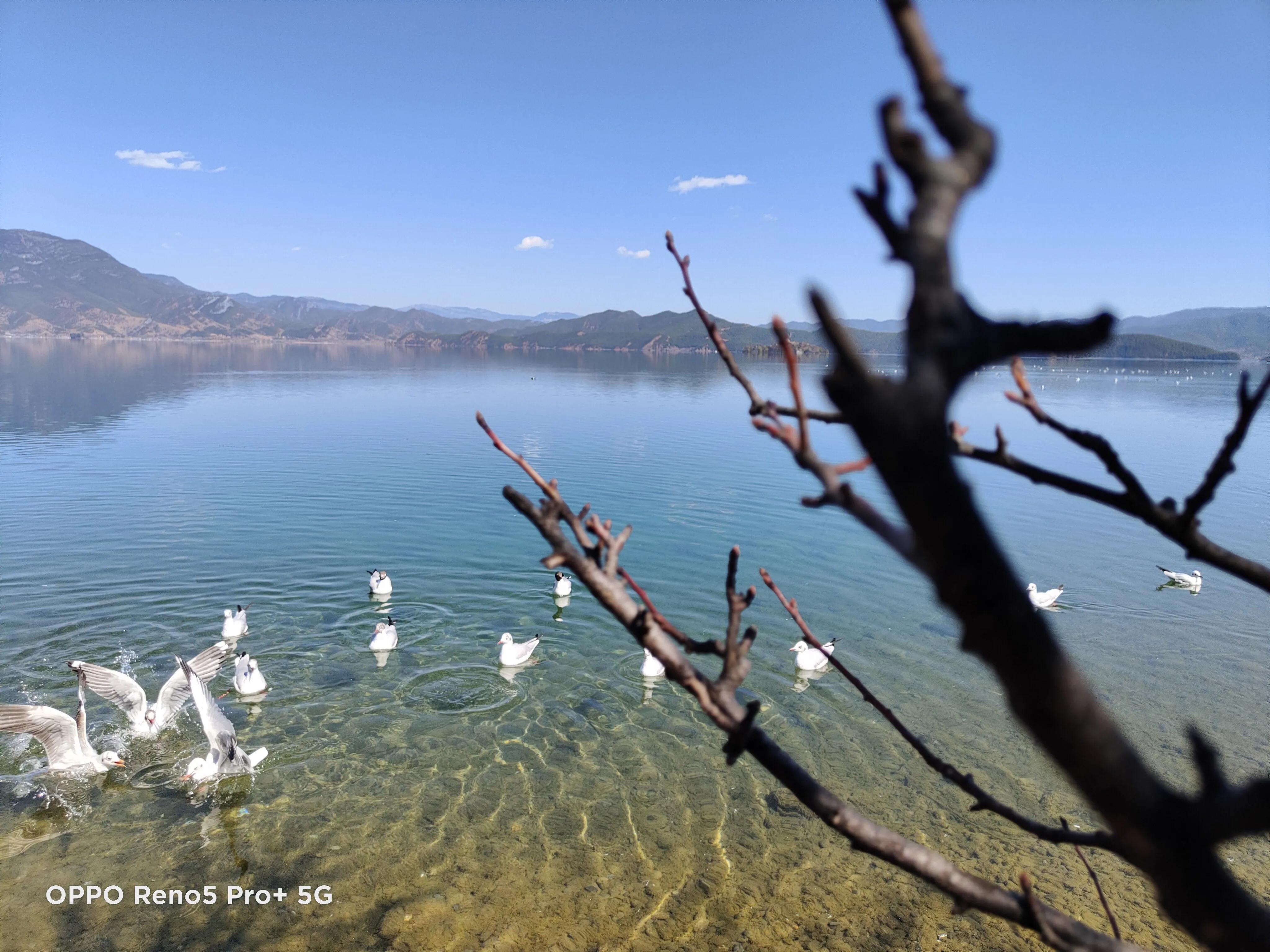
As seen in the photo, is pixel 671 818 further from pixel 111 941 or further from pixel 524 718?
pixel 111 941

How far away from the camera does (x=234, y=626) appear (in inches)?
579

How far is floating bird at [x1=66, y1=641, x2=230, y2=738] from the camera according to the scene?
11469 mm

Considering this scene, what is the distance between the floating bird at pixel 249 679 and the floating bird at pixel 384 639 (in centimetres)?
211

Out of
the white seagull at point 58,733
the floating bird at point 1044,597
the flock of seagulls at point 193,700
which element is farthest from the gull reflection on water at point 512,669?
the floating bird at point 1044,597

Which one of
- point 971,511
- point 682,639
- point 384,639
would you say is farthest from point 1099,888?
point 384,639

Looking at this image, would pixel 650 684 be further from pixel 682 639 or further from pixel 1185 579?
pixel 1185 579

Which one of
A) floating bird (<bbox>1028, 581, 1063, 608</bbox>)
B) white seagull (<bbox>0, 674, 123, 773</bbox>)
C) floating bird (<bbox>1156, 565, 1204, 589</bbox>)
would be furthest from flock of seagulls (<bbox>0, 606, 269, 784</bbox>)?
floating bird (<bbox>1156, 565, 1204, 589</bbox>)

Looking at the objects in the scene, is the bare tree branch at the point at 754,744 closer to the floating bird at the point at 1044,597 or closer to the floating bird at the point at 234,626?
the floating bird at the point at 234,626

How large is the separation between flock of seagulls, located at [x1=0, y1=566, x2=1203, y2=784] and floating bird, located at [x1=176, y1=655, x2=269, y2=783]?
0.01 meters

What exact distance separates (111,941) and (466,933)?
13.0 ft

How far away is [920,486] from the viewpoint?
115 centimetres

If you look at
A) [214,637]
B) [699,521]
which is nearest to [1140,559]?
[699,521]

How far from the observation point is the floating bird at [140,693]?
1147cm

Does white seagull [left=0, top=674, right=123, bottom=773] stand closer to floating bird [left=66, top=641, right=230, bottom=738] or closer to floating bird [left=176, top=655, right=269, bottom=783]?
floating bird [left=66, top=641, right=230, bottom=738]
